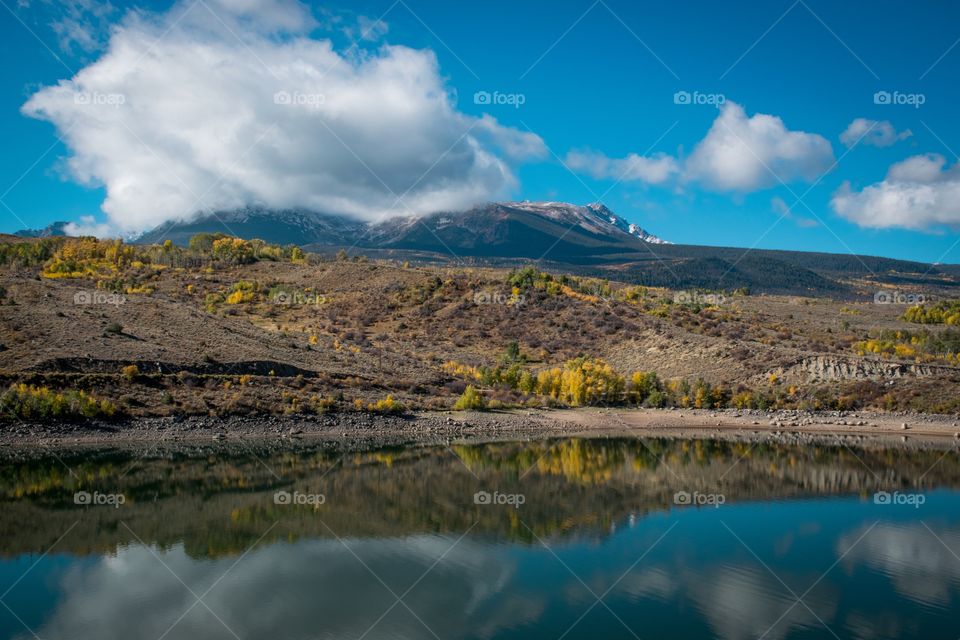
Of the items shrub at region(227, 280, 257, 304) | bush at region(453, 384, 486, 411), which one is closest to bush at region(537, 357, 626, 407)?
bush at region(453, 384, 486, 411)

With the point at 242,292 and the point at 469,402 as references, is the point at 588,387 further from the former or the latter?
the point at 242,292

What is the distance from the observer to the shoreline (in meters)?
→ 35.7

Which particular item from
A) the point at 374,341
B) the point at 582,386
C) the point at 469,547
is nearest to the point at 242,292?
the point at 374,341

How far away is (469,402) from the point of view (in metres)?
48.3

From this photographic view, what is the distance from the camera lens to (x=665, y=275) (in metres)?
187

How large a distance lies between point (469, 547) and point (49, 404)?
2625cm

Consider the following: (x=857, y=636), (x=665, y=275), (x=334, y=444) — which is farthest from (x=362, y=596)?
(x=665, y=275)

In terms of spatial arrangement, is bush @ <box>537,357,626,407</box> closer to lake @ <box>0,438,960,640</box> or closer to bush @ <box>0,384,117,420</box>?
lake @ <box>0,438,960,640</box>

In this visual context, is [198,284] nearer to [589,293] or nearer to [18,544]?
[589,293]

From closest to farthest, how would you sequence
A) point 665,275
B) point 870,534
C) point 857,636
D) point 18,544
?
1. point 857,636
2. point 18,544
3. point 870,534
4. point 665,275

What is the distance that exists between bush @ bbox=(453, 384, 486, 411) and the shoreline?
3.00ft

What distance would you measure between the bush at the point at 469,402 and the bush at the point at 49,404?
21328 millimetres

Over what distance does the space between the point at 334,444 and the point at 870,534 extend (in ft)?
88.2

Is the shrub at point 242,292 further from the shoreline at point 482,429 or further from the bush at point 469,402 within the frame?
the shoreline at point 482,429
